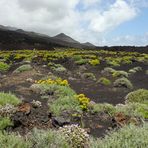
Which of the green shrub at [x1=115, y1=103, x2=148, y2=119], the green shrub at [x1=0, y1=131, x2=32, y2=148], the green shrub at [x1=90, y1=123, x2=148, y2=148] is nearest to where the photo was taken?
the green shrub at [x1=90, y1=123, x2=148, y2=148]

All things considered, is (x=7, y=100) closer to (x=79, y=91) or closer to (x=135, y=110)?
(x=135, y=110)

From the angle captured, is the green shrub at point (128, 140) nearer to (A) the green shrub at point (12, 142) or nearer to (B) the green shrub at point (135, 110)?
(A) the green shrub at point (12, 142)

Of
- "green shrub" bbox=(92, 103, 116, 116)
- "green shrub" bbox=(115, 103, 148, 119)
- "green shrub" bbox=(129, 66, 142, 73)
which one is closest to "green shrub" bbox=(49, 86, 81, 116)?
"green shrub" bbox=(92, 103, 116, 116)

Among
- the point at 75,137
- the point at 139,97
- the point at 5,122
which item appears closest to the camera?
the point at 75,137

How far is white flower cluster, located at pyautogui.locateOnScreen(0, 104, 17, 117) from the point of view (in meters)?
11.1

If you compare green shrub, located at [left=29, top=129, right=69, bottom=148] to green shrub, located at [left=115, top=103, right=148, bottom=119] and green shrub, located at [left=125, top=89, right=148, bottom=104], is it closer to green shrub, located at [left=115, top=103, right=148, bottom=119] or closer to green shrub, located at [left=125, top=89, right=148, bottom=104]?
green shrub, located at [left=115, top=103, right=148, bottom=119]

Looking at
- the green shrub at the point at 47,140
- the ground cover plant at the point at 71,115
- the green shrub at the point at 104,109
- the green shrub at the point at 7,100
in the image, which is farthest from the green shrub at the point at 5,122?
the green shrub at the point at 104,109

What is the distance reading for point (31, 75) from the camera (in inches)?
872

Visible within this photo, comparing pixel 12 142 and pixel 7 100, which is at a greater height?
pixel 12 142

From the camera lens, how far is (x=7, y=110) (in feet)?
36.7

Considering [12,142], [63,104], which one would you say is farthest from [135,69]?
[12,142]

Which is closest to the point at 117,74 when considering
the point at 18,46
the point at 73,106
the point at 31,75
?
the point at 31,75

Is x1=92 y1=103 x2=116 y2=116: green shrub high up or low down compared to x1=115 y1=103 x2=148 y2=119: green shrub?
down

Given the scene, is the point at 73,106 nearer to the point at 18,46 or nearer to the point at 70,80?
the point at 70,80
